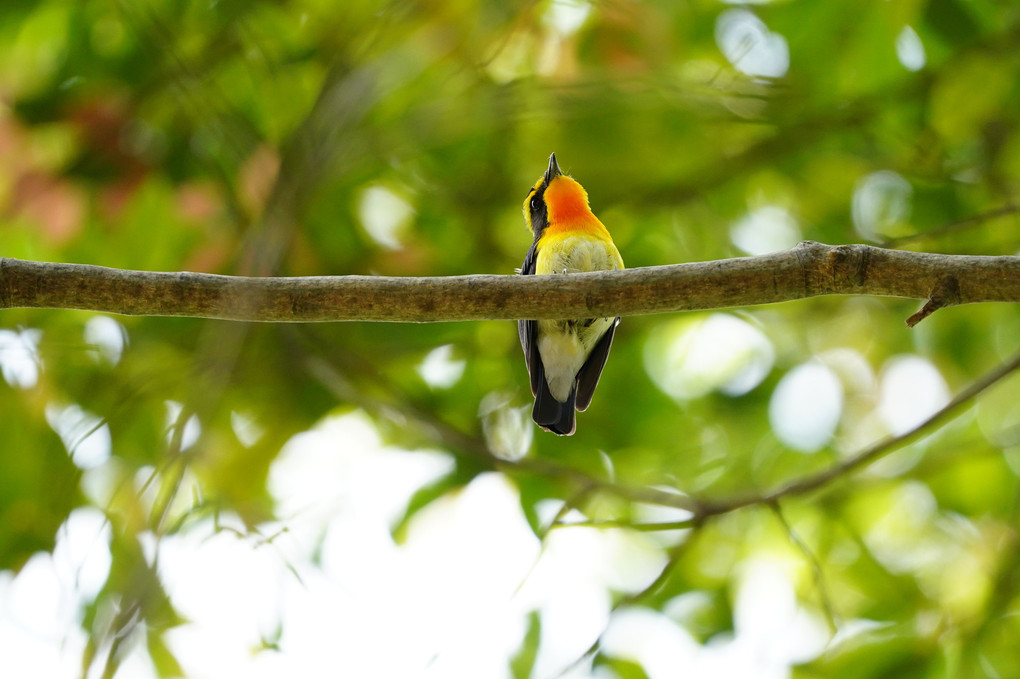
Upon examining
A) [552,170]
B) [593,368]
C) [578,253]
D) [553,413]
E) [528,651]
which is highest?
[552,170]

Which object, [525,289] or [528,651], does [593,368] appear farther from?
[525,289]

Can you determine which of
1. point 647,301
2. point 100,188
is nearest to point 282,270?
point 100,188

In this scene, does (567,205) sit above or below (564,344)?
above

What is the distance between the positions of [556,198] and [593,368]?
1.00 meters

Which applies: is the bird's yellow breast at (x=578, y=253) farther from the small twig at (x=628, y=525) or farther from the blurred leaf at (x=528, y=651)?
the blurred leaf at (x=528, y=651)

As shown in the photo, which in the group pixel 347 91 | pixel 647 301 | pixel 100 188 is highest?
pixel 100 188

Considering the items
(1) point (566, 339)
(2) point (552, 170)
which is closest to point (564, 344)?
(1) point (566, 339)

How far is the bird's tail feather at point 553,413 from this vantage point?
13.7 ft

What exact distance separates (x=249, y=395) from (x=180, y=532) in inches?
70.2

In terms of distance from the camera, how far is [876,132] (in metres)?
Answer: 4.88

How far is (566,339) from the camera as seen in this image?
4.35 meters

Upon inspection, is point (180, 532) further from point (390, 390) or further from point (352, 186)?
point (352, 186)

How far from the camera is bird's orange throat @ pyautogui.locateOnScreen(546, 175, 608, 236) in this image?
15.4ft

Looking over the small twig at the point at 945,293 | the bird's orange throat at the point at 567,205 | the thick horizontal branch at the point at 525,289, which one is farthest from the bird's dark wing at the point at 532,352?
the small twig at the point at 945,293
